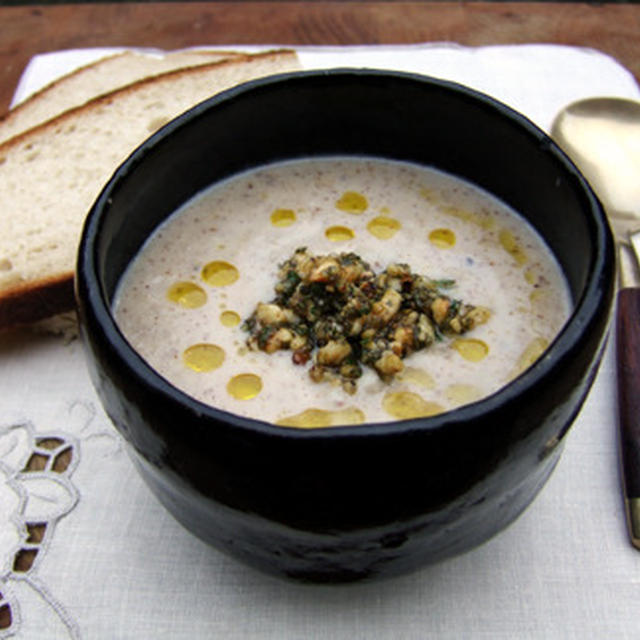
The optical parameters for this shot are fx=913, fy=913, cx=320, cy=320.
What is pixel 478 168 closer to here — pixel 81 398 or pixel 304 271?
pixel 304 271

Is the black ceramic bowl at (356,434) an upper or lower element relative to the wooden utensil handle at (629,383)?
upper

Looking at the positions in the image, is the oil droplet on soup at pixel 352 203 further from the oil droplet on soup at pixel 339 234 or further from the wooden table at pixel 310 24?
the wooden table at pixel 310 24

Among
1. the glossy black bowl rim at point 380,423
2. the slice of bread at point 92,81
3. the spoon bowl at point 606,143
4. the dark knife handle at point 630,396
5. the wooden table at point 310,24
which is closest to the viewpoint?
the glossy black bowl rim at point 380,423

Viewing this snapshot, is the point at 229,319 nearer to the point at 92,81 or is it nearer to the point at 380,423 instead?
the point at 380,423

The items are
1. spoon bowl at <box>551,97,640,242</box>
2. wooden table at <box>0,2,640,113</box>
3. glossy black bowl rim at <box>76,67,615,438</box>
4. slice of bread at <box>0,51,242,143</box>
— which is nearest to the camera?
glossy black bowl rim at <box>76,67,615,438</box>

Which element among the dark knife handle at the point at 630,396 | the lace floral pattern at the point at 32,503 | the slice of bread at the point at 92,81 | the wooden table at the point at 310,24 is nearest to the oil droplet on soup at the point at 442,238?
the dark knife handle at the point at 630,396

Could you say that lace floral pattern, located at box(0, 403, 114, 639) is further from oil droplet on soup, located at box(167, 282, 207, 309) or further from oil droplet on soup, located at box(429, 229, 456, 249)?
oil droplet on soup, located at box(429, 229, 456, 249)

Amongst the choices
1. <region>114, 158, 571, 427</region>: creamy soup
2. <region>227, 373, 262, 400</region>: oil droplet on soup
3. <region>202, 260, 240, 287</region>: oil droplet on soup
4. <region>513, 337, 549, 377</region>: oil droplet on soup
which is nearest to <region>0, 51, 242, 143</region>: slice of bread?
<region>114, 158, 571, 427</region>: creamy soup
